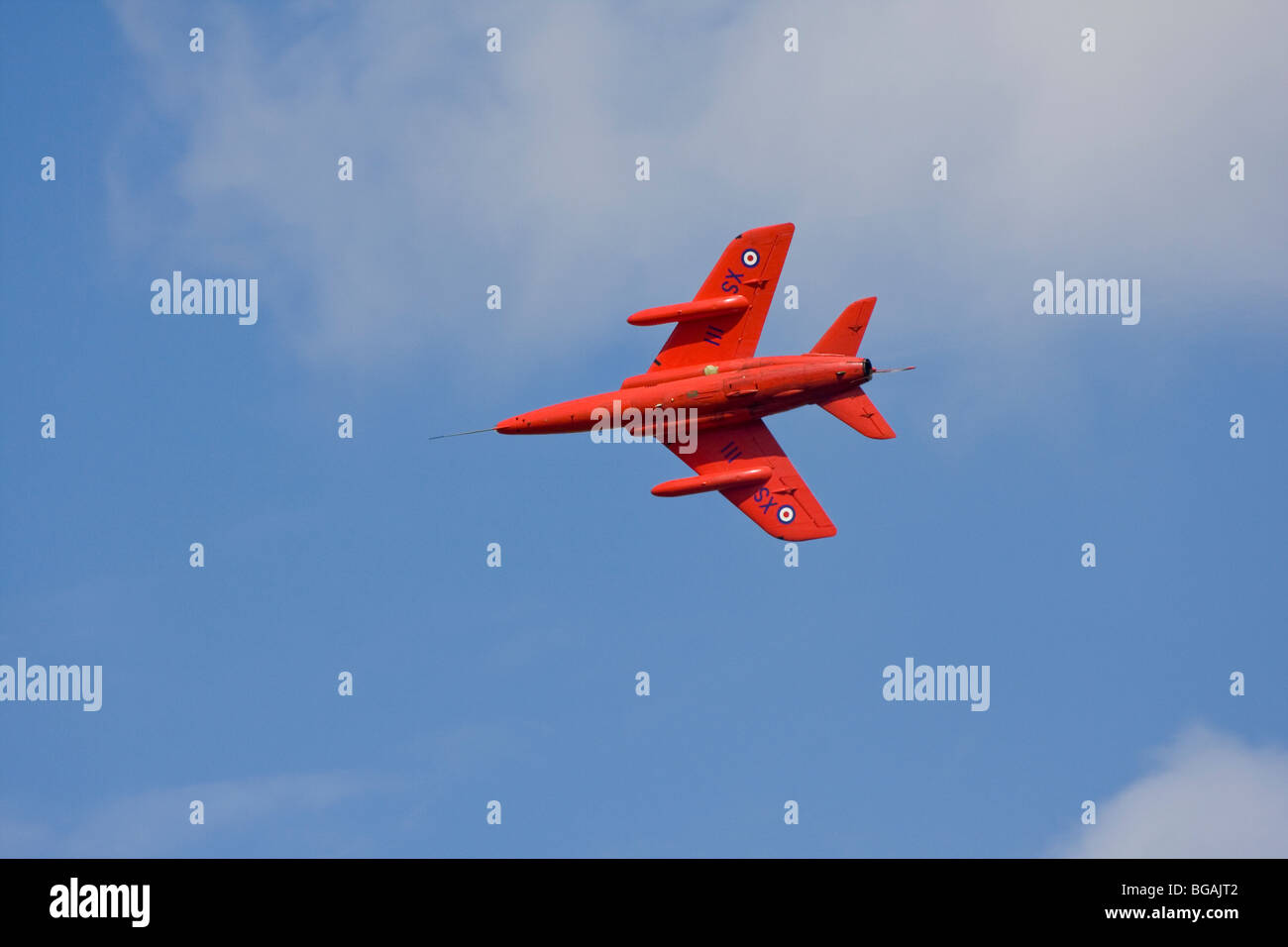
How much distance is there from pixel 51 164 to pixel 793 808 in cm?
4484

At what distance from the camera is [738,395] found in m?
78.4

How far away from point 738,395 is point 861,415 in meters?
5.63

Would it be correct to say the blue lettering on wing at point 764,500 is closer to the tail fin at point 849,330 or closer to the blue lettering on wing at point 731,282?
the tail fin at point 849,330

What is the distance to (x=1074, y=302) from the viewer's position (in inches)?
3191

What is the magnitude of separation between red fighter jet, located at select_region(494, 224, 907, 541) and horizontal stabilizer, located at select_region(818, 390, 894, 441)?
0.15ft

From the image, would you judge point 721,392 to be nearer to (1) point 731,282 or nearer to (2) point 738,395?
(2) point 738,395

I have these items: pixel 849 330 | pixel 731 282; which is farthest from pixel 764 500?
pixel 731 282

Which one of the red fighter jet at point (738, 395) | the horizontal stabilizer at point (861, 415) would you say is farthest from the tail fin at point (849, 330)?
the horizontal stabilizer at point (861, 415)

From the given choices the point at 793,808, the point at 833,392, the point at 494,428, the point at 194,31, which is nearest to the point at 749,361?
the point at 833,392

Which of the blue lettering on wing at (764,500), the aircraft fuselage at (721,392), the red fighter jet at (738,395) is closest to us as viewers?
the aircraft fuselage at (721,392)

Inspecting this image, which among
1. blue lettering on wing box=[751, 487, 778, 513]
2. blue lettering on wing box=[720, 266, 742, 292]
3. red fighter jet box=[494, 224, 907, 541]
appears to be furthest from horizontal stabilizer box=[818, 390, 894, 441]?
blue lettering on wing box=[720, 266, 742, 292]

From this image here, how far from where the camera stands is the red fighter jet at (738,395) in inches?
3073

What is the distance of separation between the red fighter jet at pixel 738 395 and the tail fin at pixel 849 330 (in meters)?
0.04
